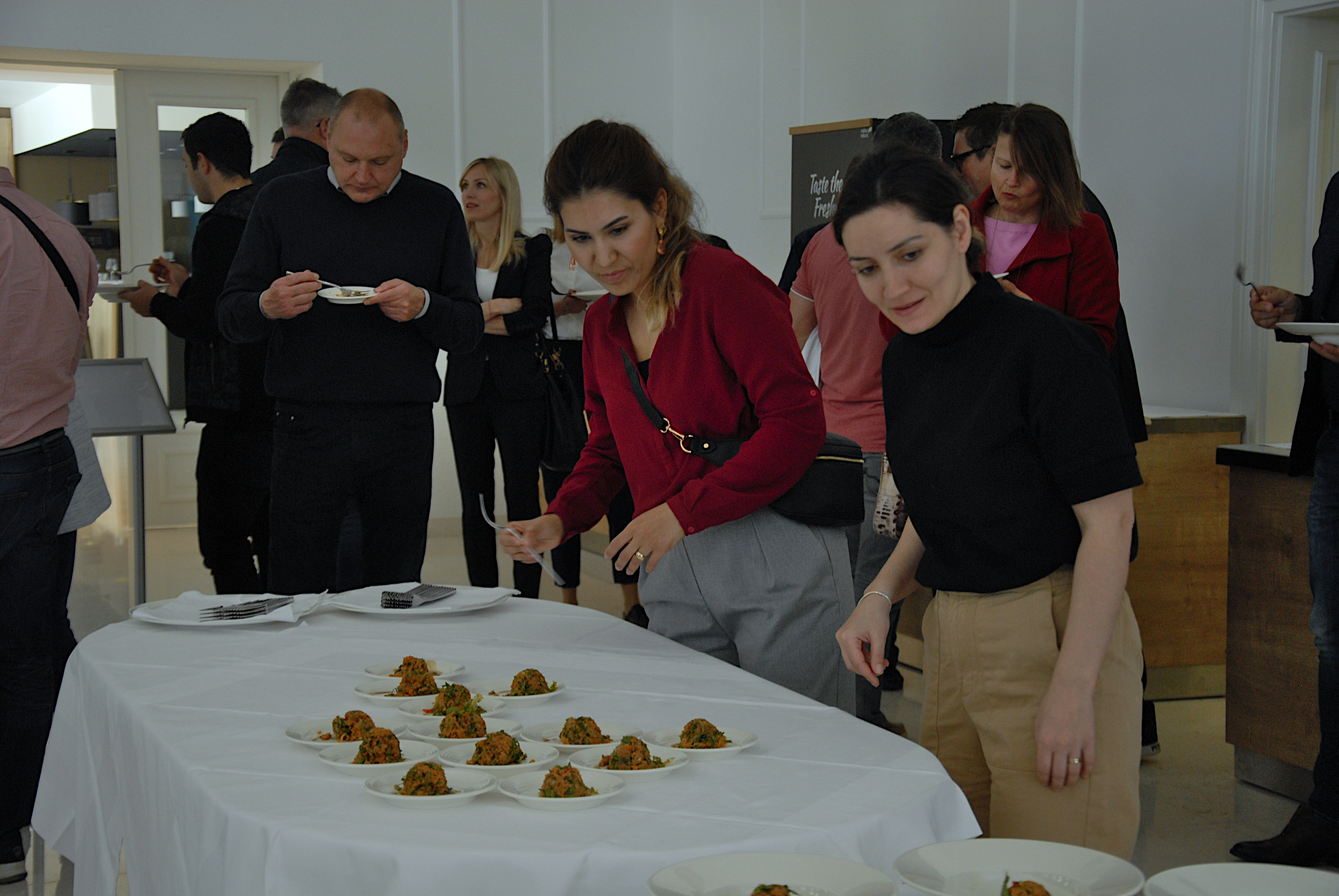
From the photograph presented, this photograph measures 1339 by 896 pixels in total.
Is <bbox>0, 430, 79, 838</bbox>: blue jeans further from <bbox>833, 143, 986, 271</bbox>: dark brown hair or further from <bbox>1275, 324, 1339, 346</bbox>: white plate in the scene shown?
<bbox>1275, 324, 1339, 346</bbox>: white plate

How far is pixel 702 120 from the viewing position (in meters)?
8.03

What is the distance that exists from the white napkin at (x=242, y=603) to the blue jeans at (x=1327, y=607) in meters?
2.11

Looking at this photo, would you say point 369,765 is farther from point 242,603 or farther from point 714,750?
point 242,603

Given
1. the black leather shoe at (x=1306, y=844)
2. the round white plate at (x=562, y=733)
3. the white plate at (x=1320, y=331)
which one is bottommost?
the black leather shoe at (x=1306, y=844)

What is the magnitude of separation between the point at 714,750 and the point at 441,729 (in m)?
0.33

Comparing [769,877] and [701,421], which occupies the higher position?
[701,421]

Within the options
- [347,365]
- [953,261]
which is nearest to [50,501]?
[347,365]

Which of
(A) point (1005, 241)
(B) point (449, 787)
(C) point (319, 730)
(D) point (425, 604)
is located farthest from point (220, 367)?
(B) point (449, 787)

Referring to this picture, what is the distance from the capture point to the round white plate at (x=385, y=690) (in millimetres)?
1671

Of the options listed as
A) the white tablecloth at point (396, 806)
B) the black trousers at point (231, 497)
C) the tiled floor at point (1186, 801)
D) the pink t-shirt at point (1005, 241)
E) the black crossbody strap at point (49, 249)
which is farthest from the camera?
the black trousers at point (231, 497)

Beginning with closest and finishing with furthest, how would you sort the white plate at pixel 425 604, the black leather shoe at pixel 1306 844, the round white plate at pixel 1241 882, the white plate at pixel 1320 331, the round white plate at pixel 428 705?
1. the round white plate at pixel 1241 882
2. the round white plate at pixel 428 705
3. the white plate at pixel 425 604
4. the white plate at pixel 1320 331
5. the black leather shoe at pixel 1306 844

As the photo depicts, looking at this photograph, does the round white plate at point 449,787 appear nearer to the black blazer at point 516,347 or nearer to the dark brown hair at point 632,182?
the dark brown hair at point 632,182

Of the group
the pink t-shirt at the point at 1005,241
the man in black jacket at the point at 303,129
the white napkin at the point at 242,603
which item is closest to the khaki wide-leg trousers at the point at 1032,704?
the white napkin at the point at 242,603

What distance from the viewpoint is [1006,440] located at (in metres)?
1.55
